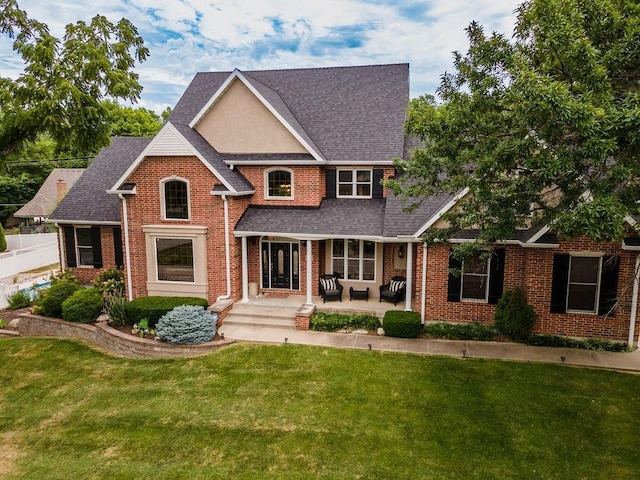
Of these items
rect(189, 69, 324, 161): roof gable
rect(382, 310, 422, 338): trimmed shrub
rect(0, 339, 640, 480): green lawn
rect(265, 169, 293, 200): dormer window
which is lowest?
rect(0, 339, 640, 480): green lawn

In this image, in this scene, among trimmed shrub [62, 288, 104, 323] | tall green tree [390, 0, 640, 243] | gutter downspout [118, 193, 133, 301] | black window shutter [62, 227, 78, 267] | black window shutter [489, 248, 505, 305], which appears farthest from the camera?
black window shutter [62, 227, 78, 267]

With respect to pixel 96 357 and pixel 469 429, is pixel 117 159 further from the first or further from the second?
pixel 469 429

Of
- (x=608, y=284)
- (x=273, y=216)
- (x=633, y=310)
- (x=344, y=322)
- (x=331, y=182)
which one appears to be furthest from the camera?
(x=331, y=182)

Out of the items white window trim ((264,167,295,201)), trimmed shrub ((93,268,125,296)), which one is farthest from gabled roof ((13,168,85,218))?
white window trim ((264,167,295,201))

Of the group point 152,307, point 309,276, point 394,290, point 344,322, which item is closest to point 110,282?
point 152,307

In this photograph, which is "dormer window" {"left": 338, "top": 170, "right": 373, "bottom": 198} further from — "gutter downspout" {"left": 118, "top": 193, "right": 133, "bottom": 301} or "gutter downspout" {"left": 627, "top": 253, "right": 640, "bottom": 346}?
"gutter downspout" {"left": 627, "top": 253, "right": 640, "bottom": 346}

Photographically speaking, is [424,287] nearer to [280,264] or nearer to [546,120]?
[280,264]
